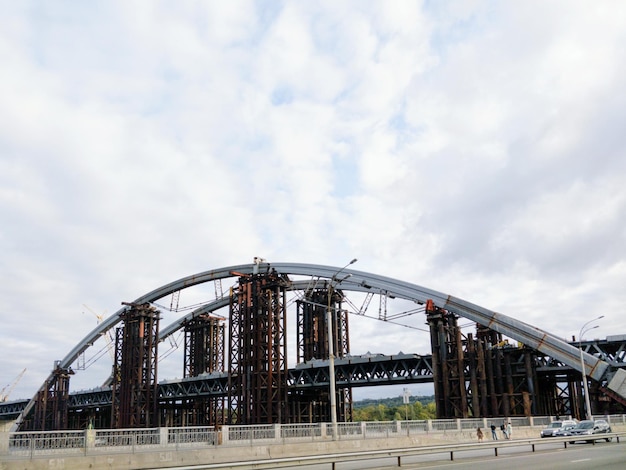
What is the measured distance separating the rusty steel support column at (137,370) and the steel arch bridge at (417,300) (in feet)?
10.3

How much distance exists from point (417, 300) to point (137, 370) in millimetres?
52062

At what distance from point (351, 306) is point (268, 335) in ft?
44.0

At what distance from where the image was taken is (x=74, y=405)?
469 feet

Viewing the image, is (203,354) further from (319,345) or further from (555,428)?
(555,428)

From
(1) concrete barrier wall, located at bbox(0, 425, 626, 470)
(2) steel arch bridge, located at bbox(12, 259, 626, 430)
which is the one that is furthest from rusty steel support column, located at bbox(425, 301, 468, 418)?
(1) concrete barrier wall, located at bbox(0, 425, 626, 470)

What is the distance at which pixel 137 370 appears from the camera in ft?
324

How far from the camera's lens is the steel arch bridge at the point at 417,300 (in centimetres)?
6188

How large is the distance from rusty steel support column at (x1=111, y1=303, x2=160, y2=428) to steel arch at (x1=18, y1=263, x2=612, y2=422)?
4976 millimetres

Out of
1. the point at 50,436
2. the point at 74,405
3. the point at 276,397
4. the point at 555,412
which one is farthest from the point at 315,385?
the point at 74,405

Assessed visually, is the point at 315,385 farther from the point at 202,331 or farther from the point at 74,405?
the point at 74,405

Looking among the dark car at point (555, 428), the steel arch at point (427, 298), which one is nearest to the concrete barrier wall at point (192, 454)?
the dark car at point (555, 428)

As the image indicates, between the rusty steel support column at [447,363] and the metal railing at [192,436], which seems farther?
the rusty steel support column at [447,363]

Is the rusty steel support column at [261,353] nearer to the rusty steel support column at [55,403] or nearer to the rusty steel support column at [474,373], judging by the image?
the rusty steel support column at [474,373]

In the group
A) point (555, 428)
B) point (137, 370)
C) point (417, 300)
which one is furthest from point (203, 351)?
point (555, 428)
